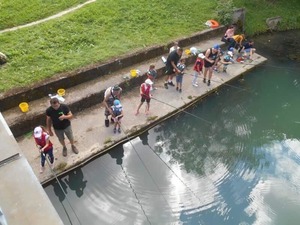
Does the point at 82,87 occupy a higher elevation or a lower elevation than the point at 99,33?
lower

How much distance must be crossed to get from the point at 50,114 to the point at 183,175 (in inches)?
135

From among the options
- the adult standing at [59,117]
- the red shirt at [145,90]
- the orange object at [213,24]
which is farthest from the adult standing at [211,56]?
the adult standing at [59,117]

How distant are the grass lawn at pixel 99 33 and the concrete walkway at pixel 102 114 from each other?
76 centimetres

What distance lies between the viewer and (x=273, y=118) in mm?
10203

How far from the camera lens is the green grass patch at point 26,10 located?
11.1m

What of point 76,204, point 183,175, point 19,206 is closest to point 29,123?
point 76,204

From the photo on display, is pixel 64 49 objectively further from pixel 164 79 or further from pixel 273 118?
pixel 273 118

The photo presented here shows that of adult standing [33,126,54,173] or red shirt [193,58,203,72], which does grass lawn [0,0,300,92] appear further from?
adult standing [33,126,54,173]

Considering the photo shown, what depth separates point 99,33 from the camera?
37.3ft

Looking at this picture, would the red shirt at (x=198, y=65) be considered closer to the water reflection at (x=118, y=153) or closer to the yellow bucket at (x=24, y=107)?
the water reflection at (x=118, y=153)

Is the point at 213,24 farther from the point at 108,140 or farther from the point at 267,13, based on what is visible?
the point at 108,140

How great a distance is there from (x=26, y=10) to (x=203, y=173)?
834 cm

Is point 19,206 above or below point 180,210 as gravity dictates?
above

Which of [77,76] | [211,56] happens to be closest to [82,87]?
[77,76]
